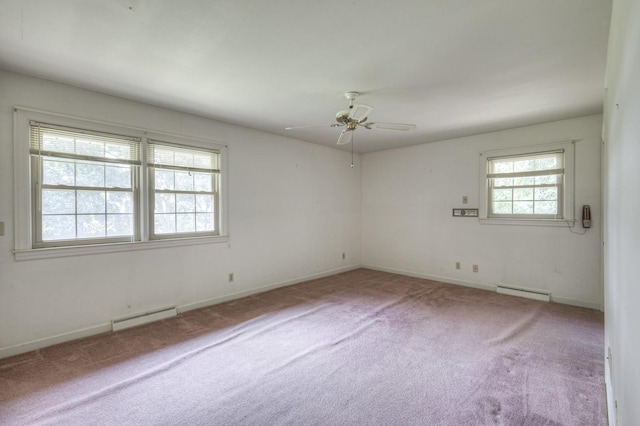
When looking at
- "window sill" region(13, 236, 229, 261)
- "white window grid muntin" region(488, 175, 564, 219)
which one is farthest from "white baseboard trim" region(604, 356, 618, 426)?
"window sill" region(13, 236, 229, 261)

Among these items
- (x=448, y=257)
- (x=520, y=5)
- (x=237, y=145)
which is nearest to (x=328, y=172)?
(x=237, y=145)

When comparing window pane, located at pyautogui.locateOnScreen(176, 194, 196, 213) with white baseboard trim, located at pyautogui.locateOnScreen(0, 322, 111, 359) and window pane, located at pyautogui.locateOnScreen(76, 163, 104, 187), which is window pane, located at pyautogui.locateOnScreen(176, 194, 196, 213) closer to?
window pane, located at pyautogui.locateOnScreen(76, 163, 104, 187)

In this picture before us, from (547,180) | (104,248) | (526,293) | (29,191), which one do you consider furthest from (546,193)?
(29,191)

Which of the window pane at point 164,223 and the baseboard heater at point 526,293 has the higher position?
the window pane at point 164,223

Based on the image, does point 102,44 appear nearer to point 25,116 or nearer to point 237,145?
point 25,116

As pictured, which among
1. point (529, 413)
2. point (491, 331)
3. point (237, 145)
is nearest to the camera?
point (529, 413)

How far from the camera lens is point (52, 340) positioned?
294 cm

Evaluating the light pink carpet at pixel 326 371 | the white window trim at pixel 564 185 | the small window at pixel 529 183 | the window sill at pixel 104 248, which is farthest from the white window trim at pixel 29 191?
the small window at pixel 529 183

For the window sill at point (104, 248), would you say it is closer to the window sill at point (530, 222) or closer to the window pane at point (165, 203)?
the window pane at point (165, 203)

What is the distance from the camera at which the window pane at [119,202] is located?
334cm

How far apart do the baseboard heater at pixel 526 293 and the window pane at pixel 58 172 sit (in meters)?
5.82

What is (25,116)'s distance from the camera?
2.79 m

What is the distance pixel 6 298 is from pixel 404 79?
164 inches

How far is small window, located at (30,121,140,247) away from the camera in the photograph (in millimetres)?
2904
